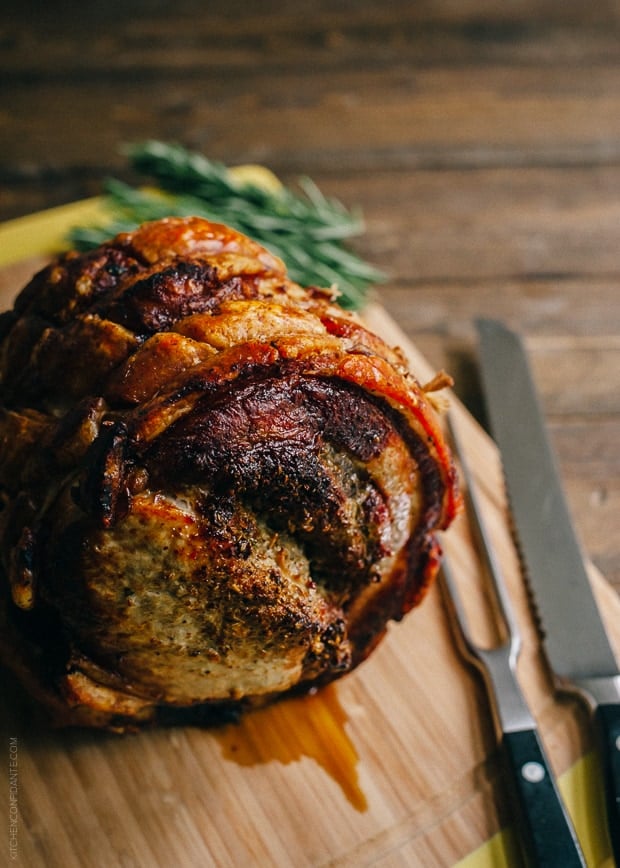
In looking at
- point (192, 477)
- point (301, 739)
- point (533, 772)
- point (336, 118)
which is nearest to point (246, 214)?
point (336, 118)

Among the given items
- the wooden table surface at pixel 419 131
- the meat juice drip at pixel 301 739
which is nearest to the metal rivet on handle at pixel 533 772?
the meat juice drip at pixel 301 739

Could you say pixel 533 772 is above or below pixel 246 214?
below

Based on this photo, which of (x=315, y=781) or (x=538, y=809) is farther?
(x=315, y=781)

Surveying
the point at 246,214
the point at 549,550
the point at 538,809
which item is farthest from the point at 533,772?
the point at 246,214

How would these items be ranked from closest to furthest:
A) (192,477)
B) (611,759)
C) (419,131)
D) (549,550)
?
1. (192,477)
2. (611,759)
3. (549,550)
4. (419,131)

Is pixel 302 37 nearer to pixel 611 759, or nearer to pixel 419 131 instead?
pixel 419 131

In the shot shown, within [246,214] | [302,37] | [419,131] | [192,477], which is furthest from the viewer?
[302,37]

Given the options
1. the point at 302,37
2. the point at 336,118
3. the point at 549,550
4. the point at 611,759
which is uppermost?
the point at 302,37

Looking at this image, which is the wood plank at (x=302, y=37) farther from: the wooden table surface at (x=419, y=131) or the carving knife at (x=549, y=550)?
the carving knife at (x=549, y=550)
